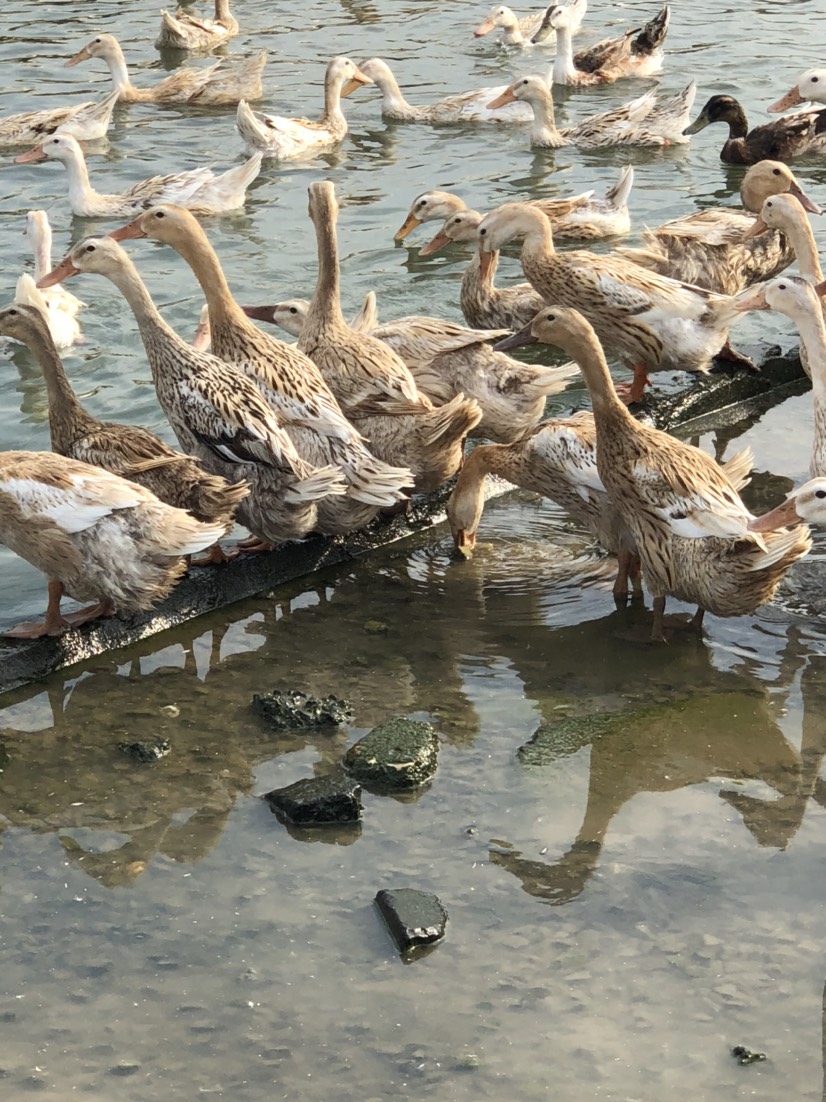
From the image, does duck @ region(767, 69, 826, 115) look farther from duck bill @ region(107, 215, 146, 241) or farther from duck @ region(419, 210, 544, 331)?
duck bill @ region(107, 215, 146, 241)

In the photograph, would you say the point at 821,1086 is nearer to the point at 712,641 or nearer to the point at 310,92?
the point at 712,641

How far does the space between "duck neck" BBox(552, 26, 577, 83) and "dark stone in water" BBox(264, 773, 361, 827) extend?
1308 cm

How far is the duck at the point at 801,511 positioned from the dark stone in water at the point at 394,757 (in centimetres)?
159

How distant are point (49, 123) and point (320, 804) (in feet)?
35.1

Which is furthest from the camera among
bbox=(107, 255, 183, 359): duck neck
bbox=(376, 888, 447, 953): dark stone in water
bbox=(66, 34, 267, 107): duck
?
bbox=(66, 34, 267, 107): duck

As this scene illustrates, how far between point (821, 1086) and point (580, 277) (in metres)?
5.50

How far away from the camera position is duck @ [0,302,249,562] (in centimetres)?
620

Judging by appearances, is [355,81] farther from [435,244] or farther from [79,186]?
[435,244]

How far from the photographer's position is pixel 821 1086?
381 cm

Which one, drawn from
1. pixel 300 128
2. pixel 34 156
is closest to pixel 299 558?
pixel 34 156

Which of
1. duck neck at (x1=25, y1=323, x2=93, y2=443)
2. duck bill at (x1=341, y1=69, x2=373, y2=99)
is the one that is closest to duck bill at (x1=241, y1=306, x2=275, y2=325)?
duck neck at (x1=25, y1=323, x2=93, y2=443)

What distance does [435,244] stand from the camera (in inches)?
427

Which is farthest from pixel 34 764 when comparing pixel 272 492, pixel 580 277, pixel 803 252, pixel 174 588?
pixel 803 252

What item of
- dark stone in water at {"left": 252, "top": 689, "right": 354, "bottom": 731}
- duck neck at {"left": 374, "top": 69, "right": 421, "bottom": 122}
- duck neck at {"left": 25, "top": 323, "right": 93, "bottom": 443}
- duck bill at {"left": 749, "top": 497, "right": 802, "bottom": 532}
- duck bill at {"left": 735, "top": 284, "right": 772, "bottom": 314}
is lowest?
duck neck at {"left": 374, "top": 69, "right": 421, "bottom": 122}
